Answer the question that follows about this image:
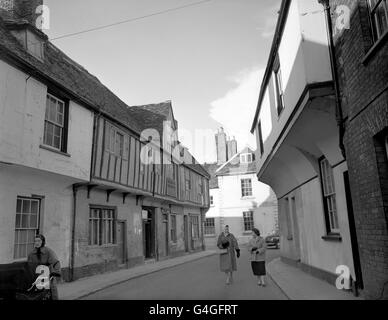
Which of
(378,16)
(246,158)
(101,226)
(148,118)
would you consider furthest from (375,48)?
(246,158)

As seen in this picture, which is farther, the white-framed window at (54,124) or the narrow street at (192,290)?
the white-framed window at (54,124)

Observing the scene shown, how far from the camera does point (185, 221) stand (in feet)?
87.6

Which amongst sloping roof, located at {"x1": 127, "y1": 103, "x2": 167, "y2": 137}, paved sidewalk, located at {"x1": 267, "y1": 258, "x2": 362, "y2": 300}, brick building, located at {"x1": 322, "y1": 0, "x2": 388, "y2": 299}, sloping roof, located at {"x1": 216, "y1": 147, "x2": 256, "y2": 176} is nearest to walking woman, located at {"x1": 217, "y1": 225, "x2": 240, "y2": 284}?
paved sidewalk, located at {"x1": 267, "y1": 258, "x2": 362, "y2": 300}

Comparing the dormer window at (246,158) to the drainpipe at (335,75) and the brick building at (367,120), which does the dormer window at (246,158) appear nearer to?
the drainpipe at (335,75)

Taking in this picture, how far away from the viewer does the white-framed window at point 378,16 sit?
5586 mm

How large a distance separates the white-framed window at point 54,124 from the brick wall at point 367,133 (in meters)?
8.56

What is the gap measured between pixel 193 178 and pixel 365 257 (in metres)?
22.0

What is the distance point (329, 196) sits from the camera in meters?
9.34

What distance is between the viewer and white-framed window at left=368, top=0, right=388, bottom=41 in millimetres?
5586

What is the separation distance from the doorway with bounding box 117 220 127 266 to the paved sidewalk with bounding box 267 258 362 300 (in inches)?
276

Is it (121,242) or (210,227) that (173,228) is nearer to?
(121,242)

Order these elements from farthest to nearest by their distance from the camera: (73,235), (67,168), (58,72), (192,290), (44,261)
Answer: (58,72) → (73,235) → (67,168) → (192,290) → (44,261)

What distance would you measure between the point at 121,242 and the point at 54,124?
6864mm

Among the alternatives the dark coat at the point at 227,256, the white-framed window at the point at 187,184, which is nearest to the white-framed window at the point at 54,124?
the dark coat at the point at 227,256
